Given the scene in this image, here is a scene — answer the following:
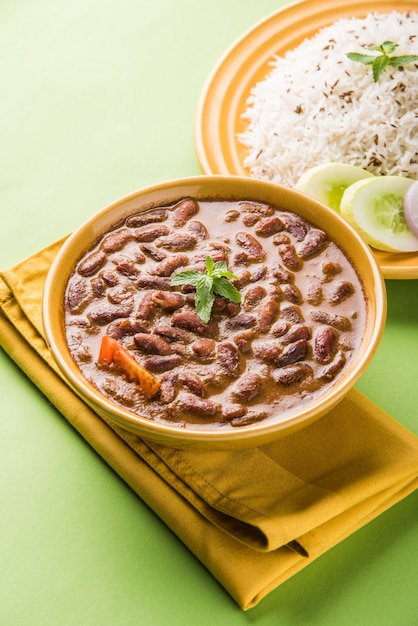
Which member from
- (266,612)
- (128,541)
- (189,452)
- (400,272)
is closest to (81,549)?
(128,541)

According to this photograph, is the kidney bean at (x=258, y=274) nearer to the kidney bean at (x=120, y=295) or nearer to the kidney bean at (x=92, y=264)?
the kidney bean at (x=120, y=295)

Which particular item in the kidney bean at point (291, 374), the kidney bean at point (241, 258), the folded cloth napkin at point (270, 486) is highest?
the kidney bean at point (241, 258)

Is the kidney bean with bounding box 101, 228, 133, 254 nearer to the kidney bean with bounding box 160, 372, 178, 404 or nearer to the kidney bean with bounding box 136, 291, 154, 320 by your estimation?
the kidney bean with bounding box 136, 291, 154, 320

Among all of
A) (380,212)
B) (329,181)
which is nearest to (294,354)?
(380,212)

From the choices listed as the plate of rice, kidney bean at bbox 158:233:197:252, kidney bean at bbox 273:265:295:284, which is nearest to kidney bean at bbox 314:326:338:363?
kidney bean at bbox 273:265:295:284

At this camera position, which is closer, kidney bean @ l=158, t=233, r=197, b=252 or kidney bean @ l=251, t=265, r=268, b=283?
kidney bean @ l=251, t=265, r=268, b=283

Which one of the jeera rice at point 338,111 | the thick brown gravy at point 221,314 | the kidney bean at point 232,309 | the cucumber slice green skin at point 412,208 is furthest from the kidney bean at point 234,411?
the jeera rice at point 338,111

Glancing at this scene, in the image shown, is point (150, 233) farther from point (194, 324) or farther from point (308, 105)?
point (308, 105)
